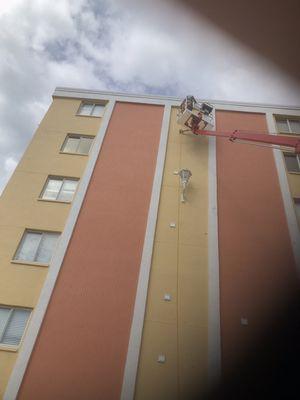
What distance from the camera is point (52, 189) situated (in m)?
13.3

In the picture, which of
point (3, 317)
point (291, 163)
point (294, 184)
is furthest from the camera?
point (291, 163)

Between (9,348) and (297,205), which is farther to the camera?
(297,205)

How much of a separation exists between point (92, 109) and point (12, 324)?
13.0m

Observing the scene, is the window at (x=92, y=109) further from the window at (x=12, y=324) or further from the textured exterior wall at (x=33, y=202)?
the window at (x=12, y=324)

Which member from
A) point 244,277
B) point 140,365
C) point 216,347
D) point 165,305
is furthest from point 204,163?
point 140,365

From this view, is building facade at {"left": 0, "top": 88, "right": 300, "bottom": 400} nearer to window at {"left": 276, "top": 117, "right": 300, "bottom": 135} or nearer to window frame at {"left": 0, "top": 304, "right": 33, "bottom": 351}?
window frame at {"left": 0, "top": 304, "right": 33, "bottom": 351}

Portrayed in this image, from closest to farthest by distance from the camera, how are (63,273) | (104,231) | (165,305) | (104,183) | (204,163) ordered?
(165,305) < (63,273) < (104,231) < (104,183) < (204,163)

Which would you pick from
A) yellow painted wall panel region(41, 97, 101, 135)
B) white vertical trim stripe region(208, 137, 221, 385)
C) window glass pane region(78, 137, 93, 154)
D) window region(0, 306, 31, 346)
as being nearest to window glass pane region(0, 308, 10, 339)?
window region(0, 306, 31, 346)

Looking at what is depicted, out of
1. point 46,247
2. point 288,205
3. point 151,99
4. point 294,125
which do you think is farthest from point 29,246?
point 294,125

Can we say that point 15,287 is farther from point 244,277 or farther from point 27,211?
point 244,277

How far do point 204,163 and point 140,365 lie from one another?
9.85 meters

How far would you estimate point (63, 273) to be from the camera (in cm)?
1066

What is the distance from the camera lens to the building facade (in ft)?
29.1

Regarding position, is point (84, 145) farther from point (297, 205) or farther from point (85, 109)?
point (297, 205)
